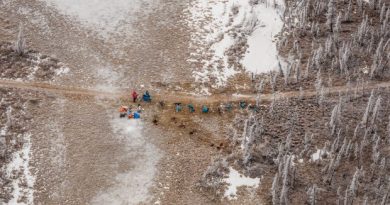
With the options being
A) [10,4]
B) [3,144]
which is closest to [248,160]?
[3,144]

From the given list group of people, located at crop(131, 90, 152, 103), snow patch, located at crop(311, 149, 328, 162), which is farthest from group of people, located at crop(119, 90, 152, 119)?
snow patch, located at crop(311, 149, 328, 162)

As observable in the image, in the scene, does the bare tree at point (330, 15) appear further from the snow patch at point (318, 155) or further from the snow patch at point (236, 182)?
the snow patch at point (236, 182)

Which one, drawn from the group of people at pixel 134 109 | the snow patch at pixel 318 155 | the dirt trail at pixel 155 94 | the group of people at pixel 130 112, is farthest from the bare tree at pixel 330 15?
the group of people at pixel 130 112

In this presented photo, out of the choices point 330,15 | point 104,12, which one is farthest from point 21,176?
point 330,15

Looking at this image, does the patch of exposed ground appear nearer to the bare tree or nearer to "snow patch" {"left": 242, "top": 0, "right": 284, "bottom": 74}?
"snow patch" {"left": 242, "top": 0, "right": 284, "bottom": 74}

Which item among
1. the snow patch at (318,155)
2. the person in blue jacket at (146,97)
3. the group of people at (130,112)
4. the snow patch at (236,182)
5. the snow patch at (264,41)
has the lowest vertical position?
the snow patch at (236,182)

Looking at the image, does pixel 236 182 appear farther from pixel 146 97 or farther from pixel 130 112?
pixel 146 97

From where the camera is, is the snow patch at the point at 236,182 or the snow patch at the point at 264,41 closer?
the snow patch at the point at 236,182
